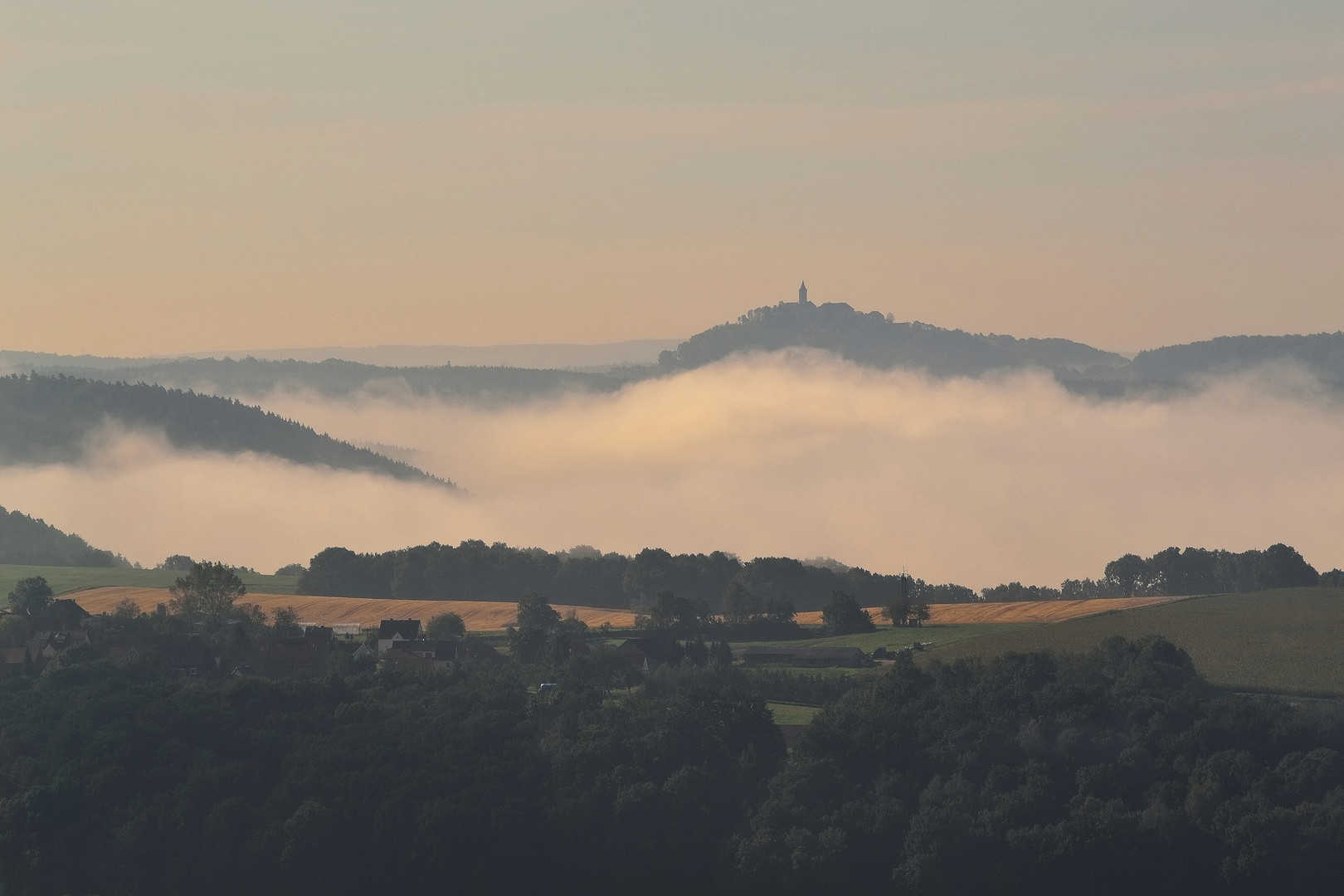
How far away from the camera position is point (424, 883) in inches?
3450

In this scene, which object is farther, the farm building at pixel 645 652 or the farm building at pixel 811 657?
the farm building at pixel 645 652

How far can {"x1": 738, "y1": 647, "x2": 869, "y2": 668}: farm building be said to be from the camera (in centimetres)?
13288

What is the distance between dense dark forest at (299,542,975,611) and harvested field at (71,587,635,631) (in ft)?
26.2

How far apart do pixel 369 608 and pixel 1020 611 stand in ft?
189

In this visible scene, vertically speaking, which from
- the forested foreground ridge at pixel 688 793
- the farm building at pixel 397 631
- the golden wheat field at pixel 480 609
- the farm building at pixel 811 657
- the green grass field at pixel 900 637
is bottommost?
the forested foreground ridge at pixel 688 793

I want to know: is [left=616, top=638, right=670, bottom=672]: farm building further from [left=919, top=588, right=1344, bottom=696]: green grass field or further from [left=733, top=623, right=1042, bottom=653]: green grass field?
[left=919, top=588, right=1344, bottom=696]: green grass field

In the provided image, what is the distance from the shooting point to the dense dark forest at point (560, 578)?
187 m

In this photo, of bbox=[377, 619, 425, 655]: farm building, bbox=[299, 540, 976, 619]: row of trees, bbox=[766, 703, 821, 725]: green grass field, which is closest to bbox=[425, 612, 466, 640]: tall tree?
bbox=[377, 619, 425, 655]: farm building

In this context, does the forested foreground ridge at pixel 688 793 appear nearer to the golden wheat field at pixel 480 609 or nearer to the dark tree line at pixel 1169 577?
the golden wheat field at pixel 480 609

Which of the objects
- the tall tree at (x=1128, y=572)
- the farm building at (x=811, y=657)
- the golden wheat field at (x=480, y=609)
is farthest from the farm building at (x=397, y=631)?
the tall tree at (x=1128, y=572)

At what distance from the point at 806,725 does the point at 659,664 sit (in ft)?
97.2

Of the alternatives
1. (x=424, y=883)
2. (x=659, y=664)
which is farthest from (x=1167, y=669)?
(x=424, y=883)

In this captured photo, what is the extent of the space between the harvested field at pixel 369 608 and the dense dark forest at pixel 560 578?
26.2 feet

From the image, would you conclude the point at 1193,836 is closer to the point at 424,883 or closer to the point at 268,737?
the point at 424,883
